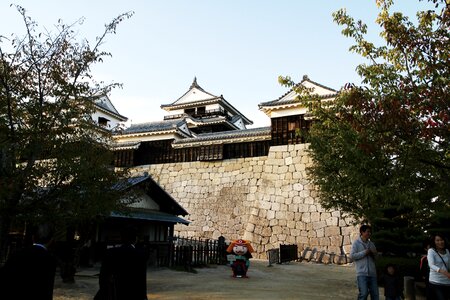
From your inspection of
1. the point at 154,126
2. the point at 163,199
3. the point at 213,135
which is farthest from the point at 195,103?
the point at 163,199

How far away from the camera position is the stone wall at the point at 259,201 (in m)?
21.0

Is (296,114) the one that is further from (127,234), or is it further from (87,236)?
(127,234)

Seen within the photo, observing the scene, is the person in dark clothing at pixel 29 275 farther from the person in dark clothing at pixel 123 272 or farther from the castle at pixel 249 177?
the castle at pixel 249 177

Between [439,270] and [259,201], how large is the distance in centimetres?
1837

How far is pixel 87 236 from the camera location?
33.0 ft

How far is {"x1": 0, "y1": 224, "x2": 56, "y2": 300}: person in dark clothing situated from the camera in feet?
10.7

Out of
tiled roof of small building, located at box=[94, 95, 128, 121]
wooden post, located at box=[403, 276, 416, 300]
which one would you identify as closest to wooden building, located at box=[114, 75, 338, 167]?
tiled roof of small building, located at box=[94, 95, 128, 121]

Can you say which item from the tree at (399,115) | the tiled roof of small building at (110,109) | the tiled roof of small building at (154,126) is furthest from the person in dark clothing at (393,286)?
the tiled roof of small building at (110,109)

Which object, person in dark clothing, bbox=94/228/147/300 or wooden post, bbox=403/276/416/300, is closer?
person in dark clothing, bbox=94/228/147/300

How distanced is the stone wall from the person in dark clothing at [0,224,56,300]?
667 inches

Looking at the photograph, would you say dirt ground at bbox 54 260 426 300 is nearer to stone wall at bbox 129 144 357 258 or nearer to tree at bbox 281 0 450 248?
tree at bbox 281 0 450 248

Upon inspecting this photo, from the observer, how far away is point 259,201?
23328 mm

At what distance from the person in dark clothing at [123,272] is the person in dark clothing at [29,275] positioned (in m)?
0.56

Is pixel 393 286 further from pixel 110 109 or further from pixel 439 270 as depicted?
pixel 110 109
